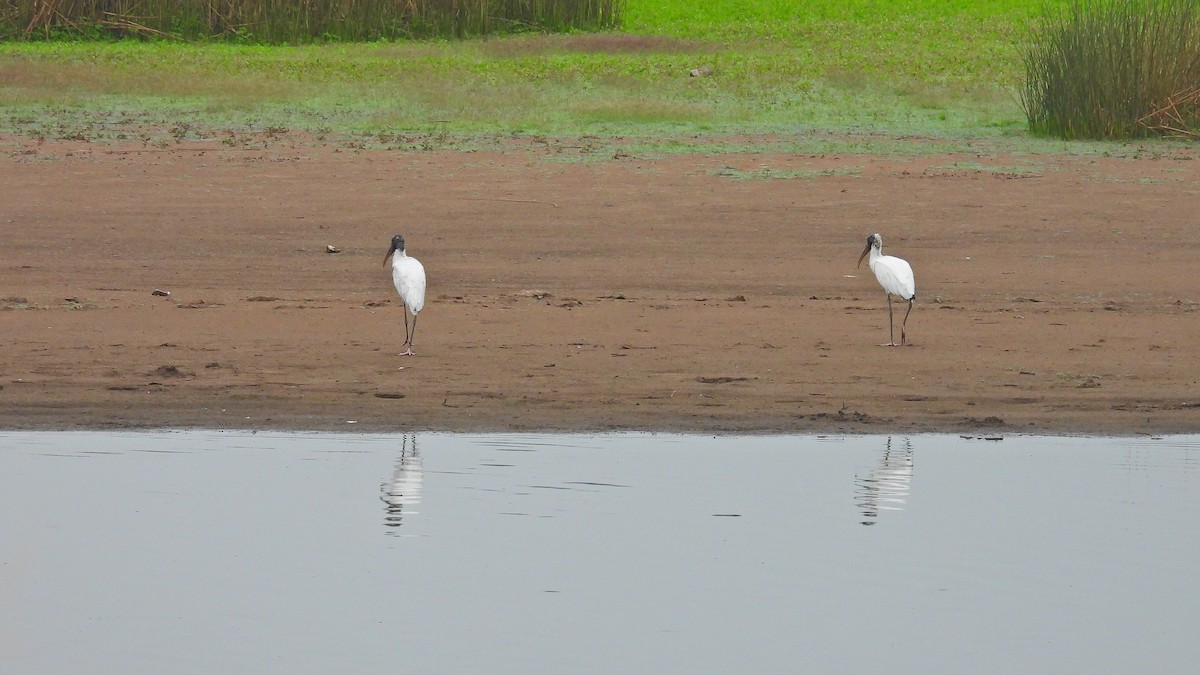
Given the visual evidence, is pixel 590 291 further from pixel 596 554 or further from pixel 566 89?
pixel 566 89

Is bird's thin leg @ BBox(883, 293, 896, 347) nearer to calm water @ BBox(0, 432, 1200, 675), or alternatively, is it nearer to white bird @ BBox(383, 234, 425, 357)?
calm water @ BBox(0, 432, 1200, 675)

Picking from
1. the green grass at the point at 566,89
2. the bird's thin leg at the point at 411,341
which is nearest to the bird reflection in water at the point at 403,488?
the bird's thin leg at the point at 411,341

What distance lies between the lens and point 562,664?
643 cm

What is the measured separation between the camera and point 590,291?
544 inches

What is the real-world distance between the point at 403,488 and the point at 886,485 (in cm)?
213

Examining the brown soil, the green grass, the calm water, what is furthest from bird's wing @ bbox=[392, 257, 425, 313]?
the green grass

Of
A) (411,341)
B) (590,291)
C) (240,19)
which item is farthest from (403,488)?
(240,19)

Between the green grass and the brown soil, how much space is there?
4.86 ft

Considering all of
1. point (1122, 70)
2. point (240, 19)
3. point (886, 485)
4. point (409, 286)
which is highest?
point (1122, 70)

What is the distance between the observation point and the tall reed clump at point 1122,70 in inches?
784

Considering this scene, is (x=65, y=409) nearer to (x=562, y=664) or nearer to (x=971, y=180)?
(x=562, y=664)

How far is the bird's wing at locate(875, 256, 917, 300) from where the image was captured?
40.1 ft

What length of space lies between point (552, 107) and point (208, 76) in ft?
16.3

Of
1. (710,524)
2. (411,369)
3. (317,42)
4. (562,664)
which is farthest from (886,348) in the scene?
(317,42)
